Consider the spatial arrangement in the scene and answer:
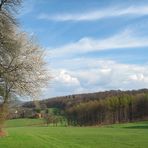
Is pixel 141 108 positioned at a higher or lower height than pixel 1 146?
higher

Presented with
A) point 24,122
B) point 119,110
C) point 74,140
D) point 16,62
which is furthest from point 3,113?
point 24,122

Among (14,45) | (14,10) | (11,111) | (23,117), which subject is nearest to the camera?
(14,10)

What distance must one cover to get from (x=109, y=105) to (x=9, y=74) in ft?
439

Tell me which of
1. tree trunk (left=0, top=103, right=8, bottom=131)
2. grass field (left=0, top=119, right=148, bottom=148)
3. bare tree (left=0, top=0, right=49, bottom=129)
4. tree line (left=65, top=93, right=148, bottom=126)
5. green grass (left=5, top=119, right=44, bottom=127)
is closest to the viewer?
bare tree (left=0, top=0, right=49, bottom=129)

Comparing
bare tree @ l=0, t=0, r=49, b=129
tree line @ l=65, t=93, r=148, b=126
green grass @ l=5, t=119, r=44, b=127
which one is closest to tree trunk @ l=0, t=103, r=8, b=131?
bare tree @ l=0, t=0, r=49, b=129

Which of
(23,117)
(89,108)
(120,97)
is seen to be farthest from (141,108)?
(23,117)

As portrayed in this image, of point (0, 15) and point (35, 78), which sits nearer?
point (0, 15)

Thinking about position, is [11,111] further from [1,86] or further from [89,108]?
[89,108]

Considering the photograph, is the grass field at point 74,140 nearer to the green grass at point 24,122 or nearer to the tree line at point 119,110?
the tree line at point 119,110

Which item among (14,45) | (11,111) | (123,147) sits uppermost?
(14,45)

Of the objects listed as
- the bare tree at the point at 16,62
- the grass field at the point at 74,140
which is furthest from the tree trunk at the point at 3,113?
the bare tree at the point at 16,62

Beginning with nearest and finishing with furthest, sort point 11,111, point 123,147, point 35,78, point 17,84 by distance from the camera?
point 17,84
point 35,78
point 123,147
point 11,111

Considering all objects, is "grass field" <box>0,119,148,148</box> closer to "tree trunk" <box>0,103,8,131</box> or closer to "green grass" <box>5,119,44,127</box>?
"tree trunk" <box>0,103,8,131</box>

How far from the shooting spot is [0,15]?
891 inches
